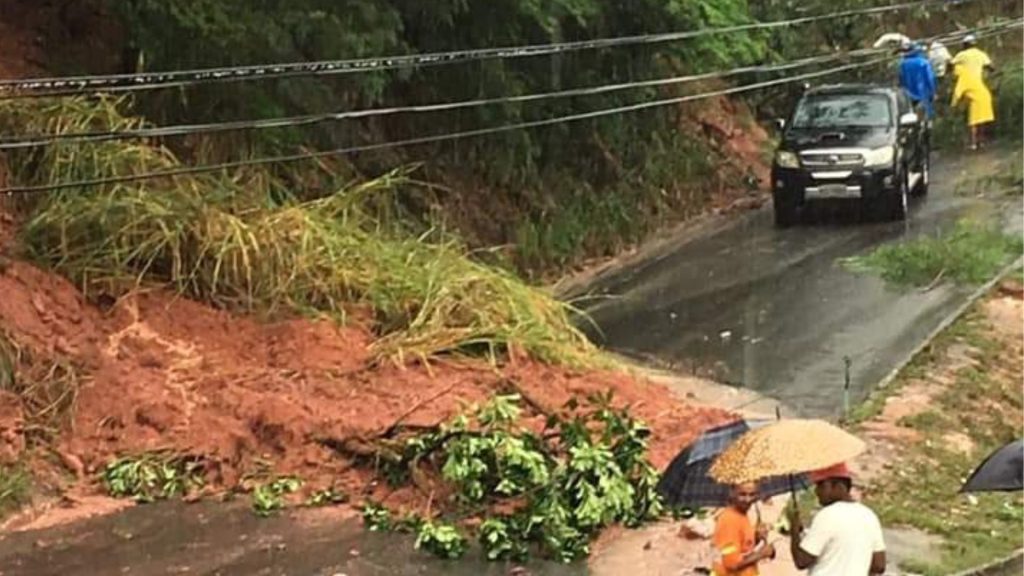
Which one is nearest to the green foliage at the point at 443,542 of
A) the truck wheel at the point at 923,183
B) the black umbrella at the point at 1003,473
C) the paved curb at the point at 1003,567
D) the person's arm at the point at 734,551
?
the paved curb at the point at 1003,567

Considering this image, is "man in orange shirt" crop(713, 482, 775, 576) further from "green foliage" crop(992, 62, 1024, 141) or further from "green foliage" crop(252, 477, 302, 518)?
"green foliage" crop(992, 62, 1024, 141)

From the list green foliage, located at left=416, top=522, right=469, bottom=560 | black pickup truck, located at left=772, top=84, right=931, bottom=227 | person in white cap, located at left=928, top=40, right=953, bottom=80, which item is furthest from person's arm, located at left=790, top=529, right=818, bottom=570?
person in white cap, located at left=928, top=40, right=953, bottom=80

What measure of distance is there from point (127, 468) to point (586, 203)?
12200mm

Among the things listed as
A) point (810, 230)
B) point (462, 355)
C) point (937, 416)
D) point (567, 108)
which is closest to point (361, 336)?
point (462, 355)

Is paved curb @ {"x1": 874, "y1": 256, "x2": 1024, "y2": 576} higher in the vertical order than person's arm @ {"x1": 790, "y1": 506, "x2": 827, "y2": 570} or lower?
lower

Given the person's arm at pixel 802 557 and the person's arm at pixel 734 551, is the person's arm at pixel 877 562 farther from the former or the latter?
the person's arm at pixel 734 551

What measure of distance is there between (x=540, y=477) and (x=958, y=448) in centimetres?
479

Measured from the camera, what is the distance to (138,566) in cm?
1095

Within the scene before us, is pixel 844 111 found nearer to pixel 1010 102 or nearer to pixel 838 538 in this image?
pixel 1010 102

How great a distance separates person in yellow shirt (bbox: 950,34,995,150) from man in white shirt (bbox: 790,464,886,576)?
2492 cm

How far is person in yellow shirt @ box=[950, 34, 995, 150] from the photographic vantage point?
31.2 m

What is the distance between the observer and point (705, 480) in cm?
835

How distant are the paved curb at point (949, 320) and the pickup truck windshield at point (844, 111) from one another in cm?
418

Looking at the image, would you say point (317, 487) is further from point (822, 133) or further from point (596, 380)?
point (822, 133)
